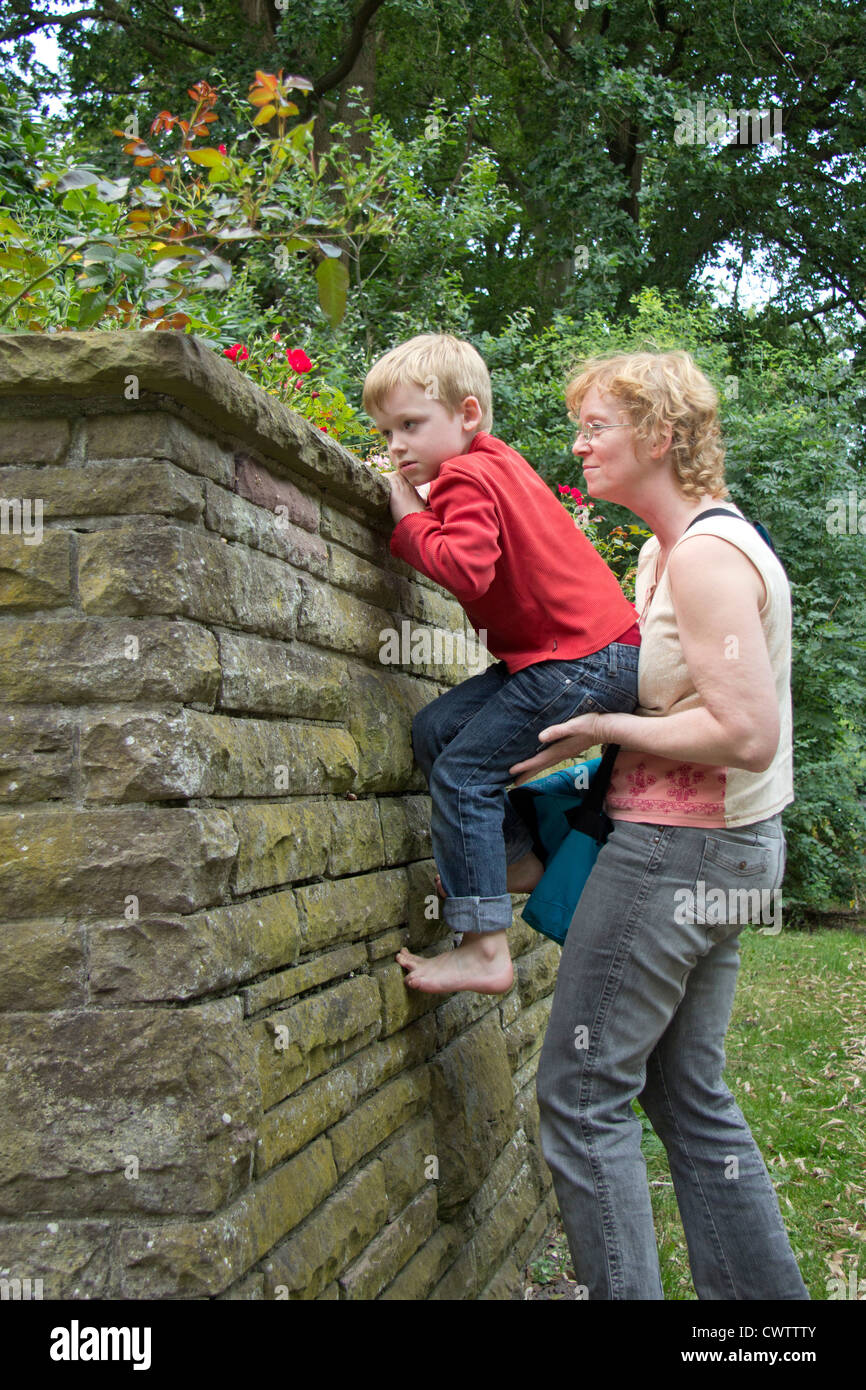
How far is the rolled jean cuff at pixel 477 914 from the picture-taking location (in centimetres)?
246

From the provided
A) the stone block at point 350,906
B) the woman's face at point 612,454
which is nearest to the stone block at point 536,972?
the stone block at point 350,906

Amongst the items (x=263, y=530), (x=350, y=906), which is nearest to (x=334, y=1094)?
(x=350, y=906)

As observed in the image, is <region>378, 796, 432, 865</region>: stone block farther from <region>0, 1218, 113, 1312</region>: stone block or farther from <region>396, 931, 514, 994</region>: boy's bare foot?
<region>0, 1218, 113, 1312</region>: stone block

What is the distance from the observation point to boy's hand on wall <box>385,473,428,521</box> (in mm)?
2660

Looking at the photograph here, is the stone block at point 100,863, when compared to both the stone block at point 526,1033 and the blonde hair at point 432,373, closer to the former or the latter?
the blonde hair at point 432,373

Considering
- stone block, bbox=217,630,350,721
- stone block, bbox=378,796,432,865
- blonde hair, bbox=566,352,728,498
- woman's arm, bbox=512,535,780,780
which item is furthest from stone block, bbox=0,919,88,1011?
blonde hair, bbox=566,352,728,498

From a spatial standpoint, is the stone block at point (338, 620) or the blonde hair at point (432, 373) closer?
the stone block at point (338, 620)

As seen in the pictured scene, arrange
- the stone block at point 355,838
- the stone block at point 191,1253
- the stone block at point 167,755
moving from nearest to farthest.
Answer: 1. the stone block at point 191,1253
2. the stone block at point 167,755
3. the stone block at point 355,838

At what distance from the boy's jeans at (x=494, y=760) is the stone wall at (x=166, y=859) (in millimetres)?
336

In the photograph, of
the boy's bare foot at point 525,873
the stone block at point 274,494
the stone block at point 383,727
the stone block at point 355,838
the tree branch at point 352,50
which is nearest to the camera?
the stone block at point 274,494

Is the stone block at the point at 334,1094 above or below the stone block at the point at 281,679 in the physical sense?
below

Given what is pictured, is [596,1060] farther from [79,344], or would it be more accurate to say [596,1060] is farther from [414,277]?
[414,277]

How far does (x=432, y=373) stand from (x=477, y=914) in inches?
46.3

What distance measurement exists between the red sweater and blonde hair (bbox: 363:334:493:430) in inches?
4.9
